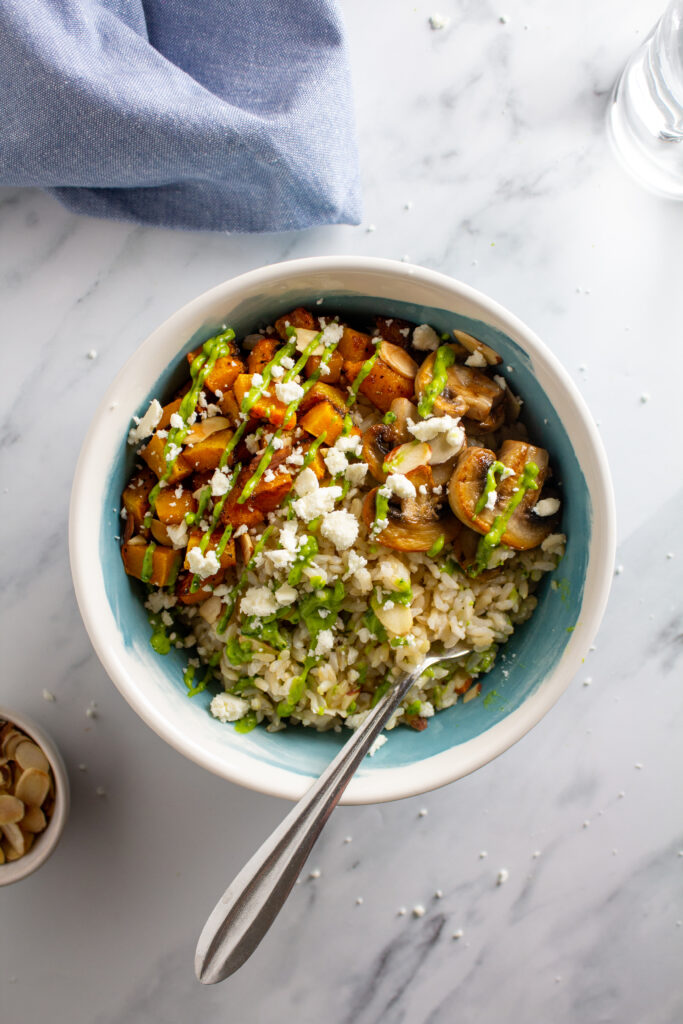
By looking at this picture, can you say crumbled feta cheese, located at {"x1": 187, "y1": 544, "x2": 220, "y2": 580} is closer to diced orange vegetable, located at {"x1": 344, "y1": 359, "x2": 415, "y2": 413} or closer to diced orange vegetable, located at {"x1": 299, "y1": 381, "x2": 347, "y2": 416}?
diced orange vegetable, located at {"x1": 299, "y1": 381, "x2": 347, "y2": 416}

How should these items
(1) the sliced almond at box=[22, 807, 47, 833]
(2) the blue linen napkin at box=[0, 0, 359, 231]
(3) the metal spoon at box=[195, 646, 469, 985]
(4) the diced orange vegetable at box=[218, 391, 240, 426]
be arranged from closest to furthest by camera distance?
(3) the metal spoon at box=[195, 646, 469, 985]
(4) the diced orange vegetable at box=[218, 391, 240, 426]
(2) the blue linen napkin at box=[0, 0, 359, 231]
(1) the sliced almond at box=[22, 807, 47, 833]

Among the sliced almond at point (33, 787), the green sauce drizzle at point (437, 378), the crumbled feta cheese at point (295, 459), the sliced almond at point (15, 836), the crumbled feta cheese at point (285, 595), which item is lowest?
the sliced almond at point (15, 836)

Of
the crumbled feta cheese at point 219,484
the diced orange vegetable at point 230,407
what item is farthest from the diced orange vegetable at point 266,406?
the crumbled feta cheese at point 219,484

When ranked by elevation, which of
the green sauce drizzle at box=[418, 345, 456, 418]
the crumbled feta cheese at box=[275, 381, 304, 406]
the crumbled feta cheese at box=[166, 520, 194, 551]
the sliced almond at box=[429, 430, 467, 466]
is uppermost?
the green sauce drizzle at box=[418, 345, 456, 418]

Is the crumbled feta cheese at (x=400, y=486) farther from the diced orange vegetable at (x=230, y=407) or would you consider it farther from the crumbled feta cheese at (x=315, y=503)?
the diced orange vegetable at (x=230, y=407)

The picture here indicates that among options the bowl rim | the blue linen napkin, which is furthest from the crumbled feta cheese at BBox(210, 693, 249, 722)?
the blue linen napkin

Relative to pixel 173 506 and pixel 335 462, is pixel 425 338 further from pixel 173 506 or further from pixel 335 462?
pixel 173 506

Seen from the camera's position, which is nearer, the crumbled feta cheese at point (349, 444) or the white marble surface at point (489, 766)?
the crumbled feta cheese at point (349, 444)

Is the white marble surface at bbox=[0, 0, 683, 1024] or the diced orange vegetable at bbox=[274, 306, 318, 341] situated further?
the white marble surface at bbox=[0, 0, 683, 1024]
